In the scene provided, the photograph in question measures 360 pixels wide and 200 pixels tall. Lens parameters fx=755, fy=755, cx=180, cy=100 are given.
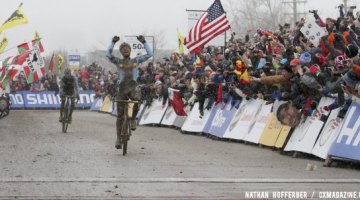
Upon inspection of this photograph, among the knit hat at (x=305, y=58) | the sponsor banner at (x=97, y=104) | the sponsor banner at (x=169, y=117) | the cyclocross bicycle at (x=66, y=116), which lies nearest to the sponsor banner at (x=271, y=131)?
the knit hat at (x=305, y=58)

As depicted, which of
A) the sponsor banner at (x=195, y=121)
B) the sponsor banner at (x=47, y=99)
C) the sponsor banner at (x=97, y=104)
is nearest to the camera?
the sponsor banner at (x=195, y=121)

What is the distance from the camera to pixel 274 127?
1738 cm

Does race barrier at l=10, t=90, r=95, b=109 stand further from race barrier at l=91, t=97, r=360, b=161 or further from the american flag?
the american flag

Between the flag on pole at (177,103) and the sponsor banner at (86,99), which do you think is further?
the sponsor banner at (86,99)

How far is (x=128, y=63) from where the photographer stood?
15.8 metres

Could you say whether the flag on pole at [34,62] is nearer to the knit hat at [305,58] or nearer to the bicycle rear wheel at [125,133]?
the bicycle rear wheel at [125,133]

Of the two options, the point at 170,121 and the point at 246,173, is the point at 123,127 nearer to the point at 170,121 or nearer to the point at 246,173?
the point at 246,173

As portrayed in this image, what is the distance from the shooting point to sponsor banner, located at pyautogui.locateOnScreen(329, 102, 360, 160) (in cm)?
1289

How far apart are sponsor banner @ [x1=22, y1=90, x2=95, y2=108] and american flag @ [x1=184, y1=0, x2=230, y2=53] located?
2854 cm

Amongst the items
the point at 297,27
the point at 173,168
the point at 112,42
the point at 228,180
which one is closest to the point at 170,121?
the point at 297,27

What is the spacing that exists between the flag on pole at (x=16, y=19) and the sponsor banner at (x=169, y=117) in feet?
27.1

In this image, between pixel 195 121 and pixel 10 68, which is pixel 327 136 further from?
pixel 10 68

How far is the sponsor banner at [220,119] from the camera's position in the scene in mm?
20891

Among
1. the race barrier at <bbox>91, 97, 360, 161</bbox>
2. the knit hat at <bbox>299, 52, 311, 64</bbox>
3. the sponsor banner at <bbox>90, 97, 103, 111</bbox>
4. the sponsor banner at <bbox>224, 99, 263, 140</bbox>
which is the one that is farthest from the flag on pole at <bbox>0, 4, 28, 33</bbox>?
the knit hat at <bbox>299, 52, 311, 64</bbox>
